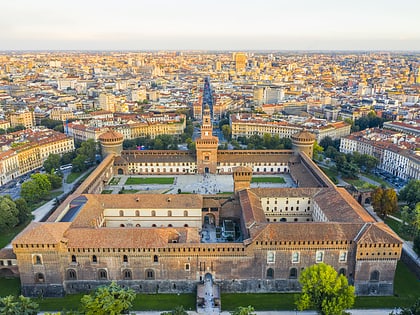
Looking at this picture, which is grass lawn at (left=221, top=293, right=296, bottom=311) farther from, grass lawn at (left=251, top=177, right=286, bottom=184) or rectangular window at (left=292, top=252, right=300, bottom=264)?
grass lawn at (left=251, top=177, right=286, bottom=184)

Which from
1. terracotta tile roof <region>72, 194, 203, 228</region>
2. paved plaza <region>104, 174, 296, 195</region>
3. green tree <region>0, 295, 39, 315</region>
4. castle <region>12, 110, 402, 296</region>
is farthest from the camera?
paved plaza <region>104, 174, 296, 195</region>

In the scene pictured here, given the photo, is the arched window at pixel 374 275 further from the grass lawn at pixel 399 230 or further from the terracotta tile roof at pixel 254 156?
the terracotta tile roof at pixel 254 156

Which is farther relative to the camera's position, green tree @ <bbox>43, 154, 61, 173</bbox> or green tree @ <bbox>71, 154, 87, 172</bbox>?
green tree @ <bbox>71, 154, 87, 172</bbox>

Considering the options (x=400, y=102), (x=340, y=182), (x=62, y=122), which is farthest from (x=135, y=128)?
(x=400, y=102)

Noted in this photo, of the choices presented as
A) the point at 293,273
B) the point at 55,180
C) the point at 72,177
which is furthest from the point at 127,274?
the point at 72,177

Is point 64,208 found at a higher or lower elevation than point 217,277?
higher

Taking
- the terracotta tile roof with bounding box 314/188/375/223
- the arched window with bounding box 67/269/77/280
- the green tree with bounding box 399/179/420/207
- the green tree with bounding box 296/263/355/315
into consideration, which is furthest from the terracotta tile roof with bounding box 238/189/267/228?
the green tree with bounding box 399/179/420/207

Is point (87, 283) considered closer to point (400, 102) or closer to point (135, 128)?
point (135, 128)
